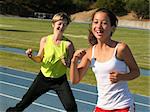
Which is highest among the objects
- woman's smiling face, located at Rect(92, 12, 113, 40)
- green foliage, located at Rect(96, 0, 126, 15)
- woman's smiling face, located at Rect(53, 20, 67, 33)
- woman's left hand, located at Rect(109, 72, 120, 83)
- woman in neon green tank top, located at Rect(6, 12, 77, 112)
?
woman's smiling face, located at Rect(92, 12, 113, 40)

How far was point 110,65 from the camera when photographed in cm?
421

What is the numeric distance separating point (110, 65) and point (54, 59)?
2561mm

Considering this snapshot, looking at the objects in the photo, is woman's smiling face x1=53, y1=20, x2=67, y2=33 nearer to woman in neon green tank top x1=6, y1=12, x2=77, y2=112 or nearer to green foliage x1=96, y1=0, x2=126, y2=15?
woman in neon green tank top x1=6, y1=12, x2=77, y2=112

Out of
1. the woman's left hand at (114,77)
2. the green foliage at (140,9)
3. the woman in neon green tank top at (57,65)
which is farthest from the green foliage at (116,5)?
the woman's left hand at (114,77)

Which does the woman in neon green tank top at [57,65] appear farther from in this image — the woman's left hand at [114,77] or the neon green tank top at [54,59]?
the woman's left hand at [114,77]

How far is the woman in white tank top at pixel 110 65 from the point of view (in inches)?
166

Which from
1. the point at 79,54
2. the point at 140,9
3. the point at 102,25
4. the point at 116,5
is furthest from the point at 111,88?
the point at 116,5

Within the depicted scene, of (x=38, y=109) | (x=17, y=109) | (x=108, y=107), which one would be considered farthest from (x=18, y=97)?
(x=108, y=107)

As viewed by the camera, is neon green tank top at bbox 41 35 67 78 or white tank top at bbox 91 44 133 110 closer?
white tank top at bbox 91 44 133 110

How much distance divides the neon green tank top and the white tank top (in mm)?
2350

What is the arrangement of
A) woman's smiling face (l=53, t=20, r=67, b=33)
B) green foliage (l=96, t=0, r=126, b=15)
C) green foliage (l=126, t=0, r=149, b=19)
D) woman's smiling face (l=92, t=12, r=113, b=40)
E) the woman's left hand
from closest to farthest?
the woman's left hand < woman's smiling face (l=92, t=12, r=113, b=40) < woman's smiling face (l=53, t=20, r=67, b=33) < green foliage (l=126, t=0, r=149, b=19) < green foliage (l=96, t=0, r=126, b=15)

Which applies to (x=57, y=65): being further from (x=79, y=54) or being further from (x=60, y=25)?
(x=79, y=54)

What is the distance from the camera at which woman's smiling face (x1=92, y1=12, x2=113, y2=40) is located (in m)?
4.20

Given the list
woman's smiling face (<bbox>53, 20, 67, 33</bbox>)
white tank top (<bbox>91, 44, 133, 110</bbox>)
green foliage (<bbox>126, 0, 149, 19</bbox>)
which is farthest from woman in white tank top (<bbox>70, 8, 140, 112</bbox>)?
green foliage (<bbox>126, 0, 149, 19</bbox>)
